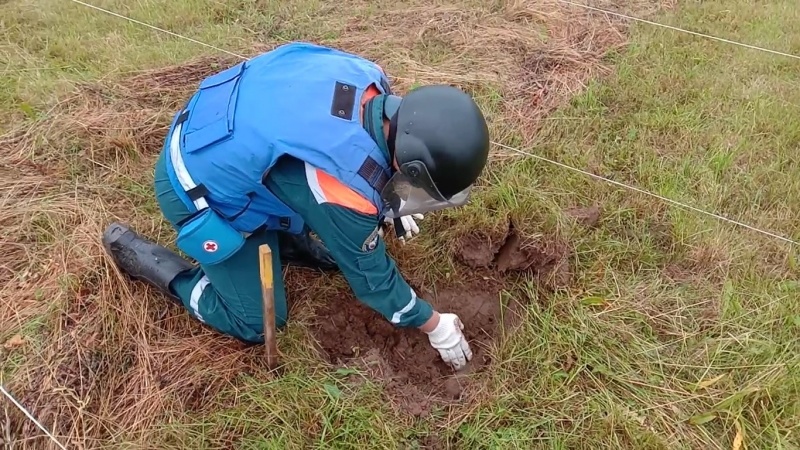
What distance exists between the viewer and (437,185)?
2.02 meters

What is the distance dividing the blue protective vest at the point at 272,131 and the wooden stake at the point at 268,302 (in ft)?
0.75

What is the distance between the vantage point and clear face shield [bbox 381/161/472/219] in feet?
6.36

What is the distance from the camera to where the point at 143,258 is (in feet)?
8.71

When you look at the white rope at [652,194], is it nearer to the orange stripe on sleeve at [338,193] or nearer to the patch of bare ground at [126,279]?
the patch of bare ground at [126,279]

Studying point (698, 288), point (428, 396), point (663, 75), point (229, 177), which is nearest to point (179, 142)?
point (229, 177)

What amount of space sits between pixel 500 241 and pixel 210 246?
1379 mm

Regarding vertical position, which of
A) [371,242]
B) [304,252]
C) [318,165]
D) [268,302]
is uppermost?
[318,165]

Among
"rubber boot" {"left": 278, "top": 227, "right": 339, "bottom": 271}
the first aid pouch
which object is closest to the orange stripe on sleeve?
the first aid pouch

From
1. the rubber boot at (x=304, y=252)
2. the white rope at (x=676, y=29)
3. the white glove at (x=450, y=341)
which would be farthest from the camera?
the white rope at (x=676, y=29)

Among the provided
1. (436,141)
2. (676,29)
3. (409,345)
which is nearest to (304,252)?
(409,345)

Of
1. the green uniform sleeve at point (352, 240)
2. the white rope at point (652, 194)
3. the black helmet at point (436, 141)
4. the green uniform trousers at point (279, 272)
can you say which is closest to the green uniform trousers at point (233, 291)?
the green uniform trousers at point (279, 272)

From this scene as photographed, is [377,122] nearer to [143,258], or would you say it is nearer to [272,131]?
[272,131]

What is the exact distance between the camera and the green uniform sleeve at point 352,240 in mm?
2029

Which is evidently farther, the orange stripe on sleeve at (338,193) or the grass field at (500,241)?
the grass field at (500,241)
